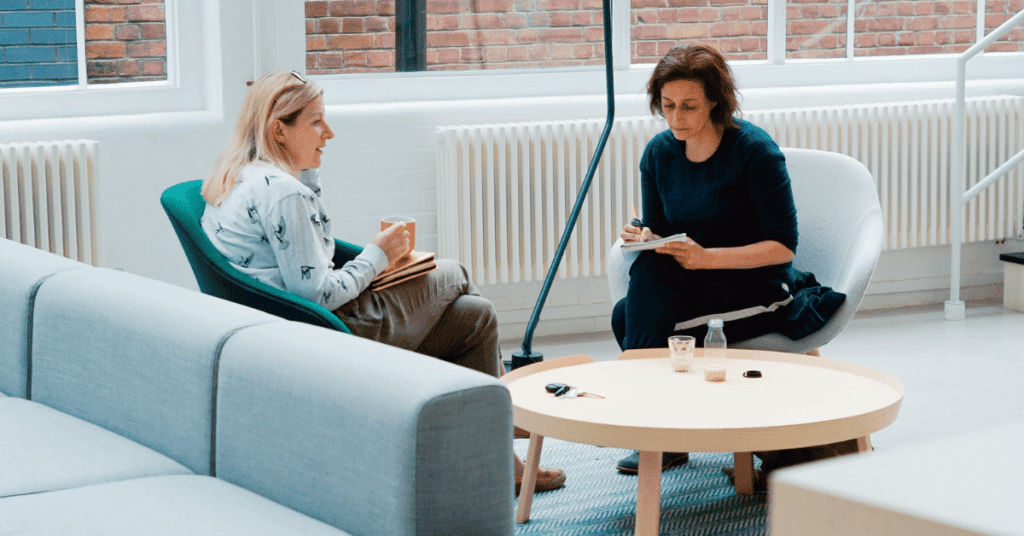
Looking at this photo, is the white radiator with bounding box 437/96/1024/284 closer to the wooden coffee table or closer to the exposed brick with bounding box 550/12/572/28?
the exposed brick with bounding box 550/12/572/28

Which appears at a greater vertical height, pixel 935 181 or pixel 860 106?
pixel 860 106

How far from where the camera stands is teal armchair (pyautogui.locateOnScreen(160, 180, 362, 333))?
8.40 ft

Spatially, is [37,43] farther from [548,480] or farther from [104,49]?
[548,480]

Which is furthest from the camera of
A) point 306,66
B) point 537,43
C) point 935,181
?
point 935,181

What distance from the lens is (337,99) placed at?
436 cm

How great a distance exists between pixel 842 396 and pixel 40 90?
2.93 m

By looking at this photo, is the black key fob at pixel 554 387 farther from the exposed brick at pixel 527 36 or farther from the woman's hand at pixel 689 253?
the exposed brick at pixel 527 36

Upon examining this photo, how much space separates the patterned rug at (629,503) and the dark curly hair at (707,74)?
3.06 feet

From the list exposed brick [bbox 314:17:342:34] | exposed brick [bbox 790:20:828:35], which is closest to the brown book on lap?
exposed brick [bbox 314:17:342:34]

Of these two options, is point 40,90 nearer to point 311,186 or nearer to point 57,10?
point 57,10

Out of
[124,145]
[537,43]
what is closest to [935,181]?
[537,43]

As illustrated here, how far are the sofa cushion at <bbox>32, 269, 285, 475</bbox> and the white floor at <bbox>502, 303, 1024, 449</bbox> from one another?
83.1 inches

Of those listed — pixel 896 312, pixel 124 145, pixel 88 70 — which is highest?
pixel 88 70

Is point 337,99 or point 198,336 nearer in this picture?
point 198,336
